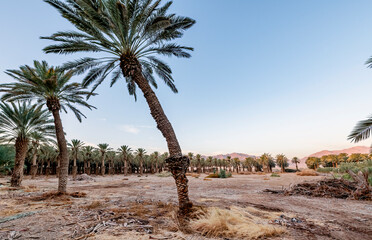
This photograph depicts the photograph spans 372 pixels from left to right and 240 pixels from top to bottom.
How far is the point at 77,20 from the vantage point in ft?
24.4

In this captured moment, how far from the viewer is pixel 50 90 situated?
1070 cm

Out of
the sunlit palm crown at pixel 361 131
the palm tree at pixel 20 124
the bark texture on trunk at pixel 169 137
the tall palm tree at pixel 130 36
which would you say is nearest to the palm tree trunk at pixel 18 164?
the palm tree at pixel 20 124

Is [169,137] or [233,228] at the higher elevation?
[169,137]

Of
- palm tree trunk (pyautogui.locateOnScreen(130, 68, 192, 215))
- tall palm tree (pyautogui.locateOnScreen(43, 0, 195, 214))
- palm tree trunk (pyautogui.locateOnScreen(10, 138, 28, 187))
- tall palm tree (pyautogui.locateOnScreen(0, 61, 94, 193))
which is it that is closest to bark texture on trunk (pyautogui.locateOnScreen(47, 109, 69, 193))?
tall palm tree (pyautogui.locateOnScreen(0, 61, 94, 193))

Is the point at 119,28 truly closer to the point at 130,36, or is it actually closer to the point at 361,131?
the point at 130,36

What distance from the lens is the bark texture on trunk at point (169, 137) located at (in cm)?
552

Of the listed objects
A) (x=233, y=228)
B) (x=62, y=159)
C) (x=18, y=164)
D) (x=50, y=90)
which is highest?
(x=50, y=90)

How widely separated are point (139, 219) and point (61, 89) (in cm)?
1100

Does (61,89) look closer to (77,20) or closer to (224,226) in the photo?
(77,20)

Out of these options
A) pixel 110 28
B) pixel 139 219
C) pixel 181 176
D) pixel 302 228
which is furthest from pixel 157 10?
pixel 302 228

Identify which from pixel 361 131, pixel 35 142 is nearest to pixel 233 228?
pixel 361 131

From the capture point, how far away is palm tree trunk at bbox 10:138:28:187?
14.6 m

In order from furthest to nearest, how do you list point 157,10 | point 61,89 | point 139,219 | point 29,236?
1. point 61,89
2. point 157,10
3. point 139,219
4. point 29,236

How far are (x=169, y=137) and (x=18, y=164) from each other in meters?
17.3
